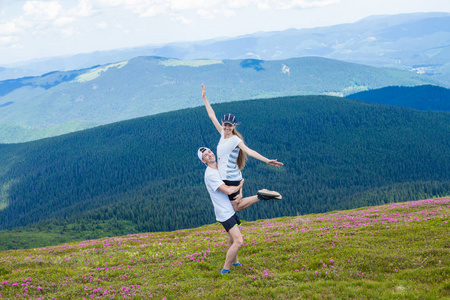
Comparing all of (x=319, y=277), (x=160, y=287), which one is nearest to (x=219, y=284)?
(x=160, y=287)

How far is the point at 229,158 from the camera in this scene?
15.8 meters

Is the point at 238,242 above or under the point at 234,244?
above

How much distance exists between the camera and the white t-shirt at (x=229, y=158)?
620 inches

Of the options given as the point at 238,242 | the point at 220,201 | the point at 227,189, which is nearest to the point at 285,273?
the point at 238,242

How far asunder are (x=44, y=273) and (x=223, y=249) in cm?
1023

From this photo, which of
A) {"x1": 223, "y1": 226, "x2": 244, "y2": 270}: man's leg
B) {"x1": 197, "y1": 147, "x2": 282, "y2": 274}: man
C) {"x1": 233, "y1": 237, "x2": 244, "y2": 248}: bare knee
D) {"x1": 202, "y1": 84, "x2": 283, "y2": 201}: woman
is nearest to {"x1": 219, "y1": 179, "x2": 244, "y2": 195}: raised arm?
{"x1": 197, "y1": 147, "x2": 282, "y2": 274}: man

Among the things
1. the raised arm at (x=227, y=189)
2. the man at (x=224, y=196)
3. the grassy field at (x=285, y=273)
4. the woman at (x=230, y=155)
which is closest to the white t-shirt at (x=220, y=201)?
the man at (x=224, y=196)

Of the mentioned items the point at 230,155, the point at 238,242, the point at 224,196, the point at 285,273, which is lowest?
the point at 285,273

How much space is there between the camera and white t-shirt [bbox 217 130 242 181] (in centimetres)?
1576

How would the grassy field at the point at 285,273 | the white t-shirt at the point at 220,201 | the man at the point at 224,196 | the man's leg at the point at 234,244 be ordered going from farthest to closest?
the man's leg at the point at 234,244 → the white t-shirt at the point at 220,201 → the man at the point at 224,196 → the grassy field at the point at 285,273

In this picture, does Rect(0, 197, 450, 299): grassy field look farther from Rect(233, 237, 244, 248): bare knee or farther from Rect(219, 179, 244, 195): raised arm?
Rect(219, 179, 244, 195): raised arm

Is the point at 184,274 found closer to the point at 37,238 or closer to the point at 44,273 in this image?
the point at 44,273

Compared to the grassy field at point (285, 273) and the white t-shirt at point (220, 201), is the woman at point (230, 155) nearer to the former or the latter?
the white t-shirt at point (220, 201)

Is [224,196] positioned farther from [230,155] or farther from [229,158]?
[230,155]
